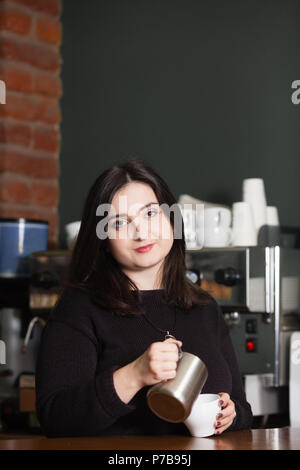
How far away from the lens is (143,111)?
2.59 metres

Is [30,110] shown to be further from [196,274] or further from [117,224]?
[117,224]

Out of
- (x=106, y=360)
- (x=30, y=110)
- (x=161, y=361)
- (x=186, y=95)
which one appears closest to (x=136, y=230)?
(x=106, y=360)

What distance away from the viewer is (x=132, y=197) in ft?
4.54

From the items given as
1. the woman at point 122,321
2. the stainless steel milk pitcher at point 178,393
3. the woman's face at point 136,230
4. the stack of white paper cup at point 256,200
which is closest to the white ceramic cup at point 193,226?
the stack of white paper cup at point 256,200

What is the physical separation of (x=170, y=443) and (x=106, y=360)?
0.32 metres

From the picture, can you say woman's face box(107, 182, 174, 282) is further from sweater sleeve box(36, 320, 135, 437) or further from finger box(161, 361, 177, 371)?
finger box(161, 361, 177, 371)

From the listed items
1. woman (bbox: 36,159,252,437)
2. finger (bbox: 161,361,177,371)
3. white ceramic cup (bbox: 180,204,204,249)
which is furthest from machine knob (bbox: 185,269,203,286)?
finger (bbox: 161,361,177,371)

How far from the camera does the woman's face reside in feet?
4.39

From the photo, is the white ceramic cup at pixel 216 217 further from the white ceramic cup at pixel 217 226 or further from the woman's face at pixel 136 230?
the woman's face at pixel 136 230

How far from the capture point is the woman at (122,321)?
121 cm

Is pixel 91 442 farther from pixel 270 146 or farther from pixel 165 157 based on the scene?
pixel 165 157
